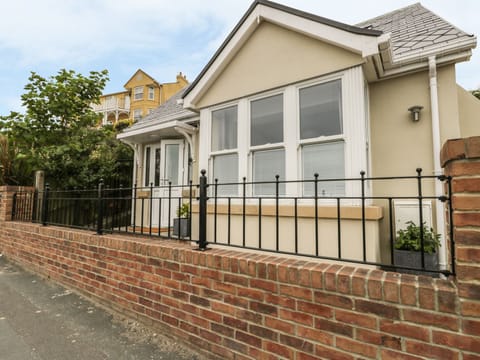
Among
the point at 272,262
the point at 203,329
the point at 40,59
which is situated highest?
the point at 40,59

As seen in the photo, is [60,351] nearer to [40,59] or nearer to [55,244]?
[55,244]

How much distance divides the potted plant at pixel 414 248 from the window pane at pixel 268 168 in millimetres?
1734

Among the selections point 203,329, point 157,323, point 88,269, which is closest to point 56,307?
point 88,269

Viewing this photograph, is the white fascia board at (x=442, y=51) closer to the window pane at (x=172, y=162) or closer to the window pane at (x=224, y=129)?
the window pane at (x=224, y=129)

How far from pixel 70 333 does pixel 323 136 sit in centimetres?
394

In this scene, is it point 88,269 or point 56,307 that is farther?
point 88,269

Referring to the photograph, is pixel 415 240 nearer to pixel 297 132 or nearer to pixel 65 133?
pixel 297 132

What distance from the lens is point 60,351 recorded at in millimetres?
2428

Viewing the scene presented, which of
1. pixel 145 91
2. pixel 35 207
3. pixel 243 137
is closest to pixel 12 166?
pixel 35 207

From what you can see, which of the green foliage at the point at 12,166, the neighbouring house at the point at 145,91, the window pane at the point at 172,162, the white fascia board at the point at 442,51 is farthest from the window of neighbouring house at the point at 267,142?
the neighbouring house at the point at 145,91

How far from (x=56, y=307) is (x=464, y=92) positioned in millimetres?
6936

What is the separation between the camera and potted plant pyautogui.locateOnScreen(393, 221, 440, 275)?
3215mm

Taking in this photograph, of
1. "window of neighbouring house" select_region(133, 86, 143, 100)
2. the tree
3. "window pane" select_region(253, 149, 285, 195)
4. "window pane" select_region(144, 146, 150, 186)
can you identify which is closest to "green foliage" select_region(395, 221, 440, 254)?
"window pane" select_region(253, 149, 285, 195)

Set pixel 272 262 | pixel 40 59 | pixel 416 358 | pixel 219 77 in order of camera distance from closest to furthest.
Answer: pixel 416 358 < pixel 272 262 < pixel 219 77 < pixel 40 59
